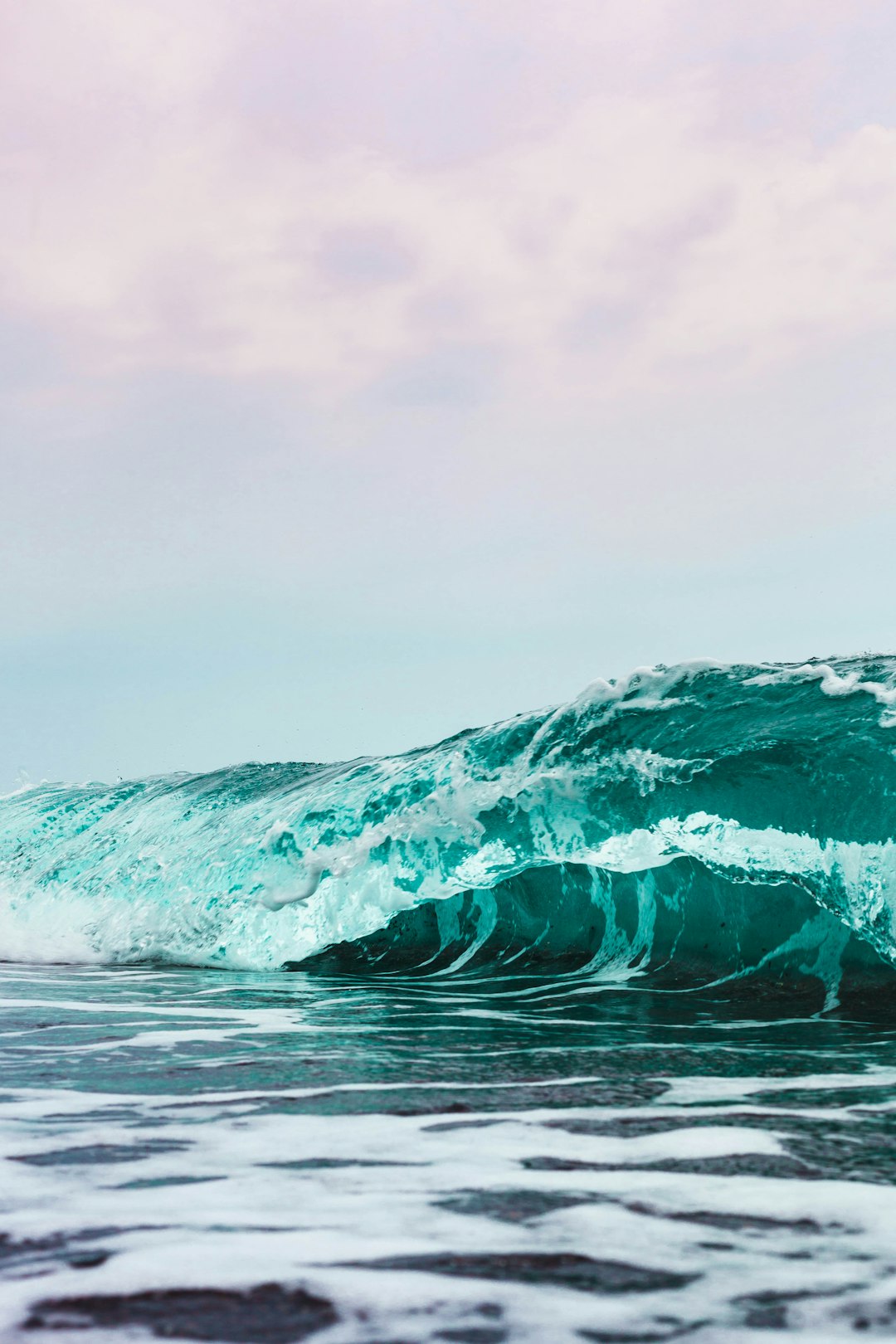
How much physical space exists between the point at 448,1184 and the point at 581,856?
486 centimetres

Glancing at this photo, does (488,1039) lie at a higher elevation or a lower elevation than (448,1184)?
lower

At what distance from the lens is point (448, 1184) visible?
2682 mm

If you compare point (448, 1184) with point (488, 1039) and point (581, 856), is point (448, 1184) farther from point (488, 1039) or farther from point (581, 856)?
point (581, 856)

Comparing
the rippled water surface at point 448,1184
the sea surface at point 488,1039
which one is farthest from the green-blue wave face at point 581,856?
the rippled water surface at point 448,1184

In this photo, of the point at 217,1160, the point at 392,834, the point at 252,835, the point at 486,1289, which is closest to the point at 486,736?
the point at 392,834

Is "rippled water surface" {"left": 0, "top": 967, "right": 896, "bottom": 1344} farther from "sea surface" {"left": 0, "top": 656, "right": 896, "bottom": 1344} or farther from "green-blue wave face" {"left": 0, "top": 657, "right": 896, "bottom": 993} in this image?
"green-blue wave face" {"left": 0, "top": 657, "right": 896, "bottom": 993}

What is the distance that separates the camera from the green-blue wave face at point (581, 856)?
21.4 ft

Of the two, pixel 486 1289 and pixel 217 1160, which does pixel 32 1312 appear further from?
pixel 217 1160

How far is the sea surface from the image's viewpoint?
2.09 m

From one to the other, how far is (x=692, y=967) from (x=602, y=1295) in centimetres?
508

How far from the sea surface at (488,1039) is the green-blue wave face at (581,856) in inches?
1.1

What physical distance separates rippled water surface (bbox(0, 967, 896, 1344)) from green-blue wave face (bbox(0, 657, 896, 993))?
156cm

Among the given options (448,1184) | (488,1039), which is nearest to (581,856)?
(488,1039)

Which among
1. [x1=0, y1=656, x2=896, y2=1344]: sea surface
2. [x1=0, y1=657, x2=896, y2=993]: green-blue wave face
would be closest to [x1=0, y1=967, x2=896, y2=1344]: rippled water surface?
[x1=0, y1=656, x2=896, y2=1344]: sea surface
